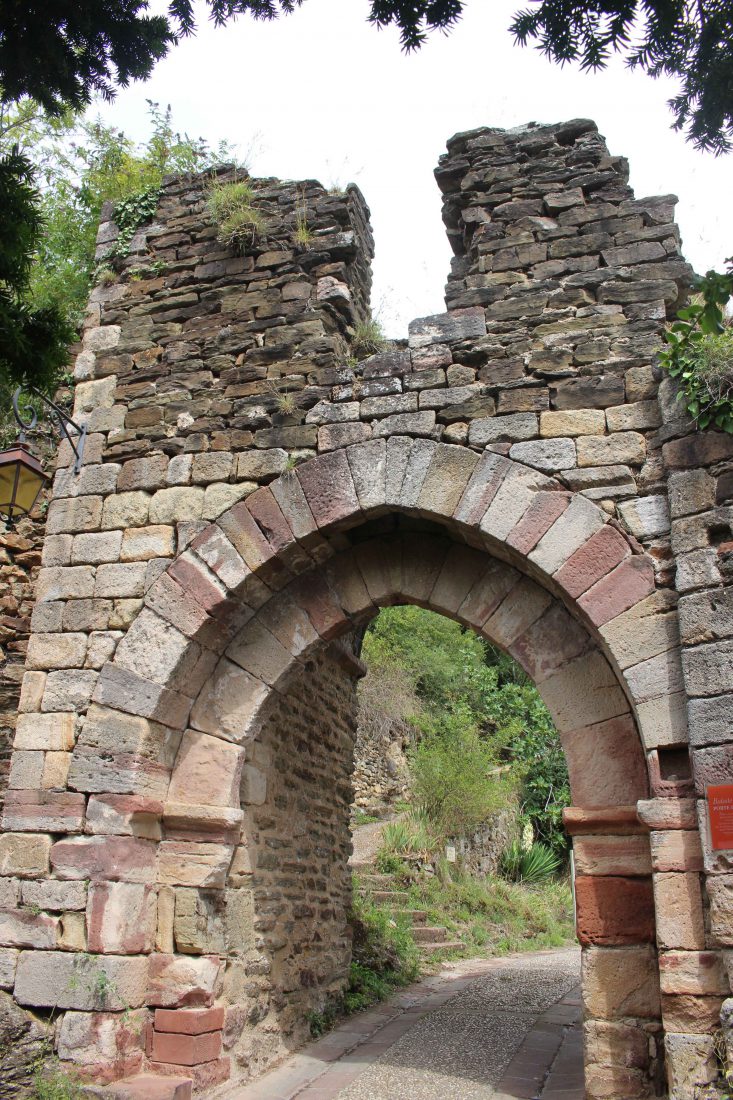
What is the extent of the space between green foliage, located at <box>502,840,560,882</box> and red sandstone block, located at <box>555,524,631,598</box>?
10.3 m

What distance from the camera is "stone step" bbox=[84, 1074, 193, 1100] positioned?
3996 millimetres

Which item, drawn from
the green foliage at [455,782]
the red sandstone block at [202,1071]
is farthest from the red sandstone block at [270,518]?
the green foliage at [455,782]

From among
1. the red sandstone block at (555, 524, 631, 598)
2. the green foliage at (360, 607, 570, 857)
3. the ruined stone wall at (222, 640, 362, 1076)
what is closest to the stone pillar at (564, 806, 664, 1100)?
the red sandstone block at (555, 524, 631, 598)

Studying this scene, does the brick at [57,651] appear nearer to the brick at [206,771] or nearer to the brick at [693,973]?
the brick at [206,771]

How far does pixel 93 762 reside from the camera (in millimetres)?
4633

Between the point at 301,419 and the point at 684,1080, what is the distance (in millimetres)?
3601

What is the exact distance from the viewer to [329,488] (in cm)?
484

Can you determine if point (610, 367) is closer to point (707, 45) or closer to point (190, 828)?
point (707, 45)

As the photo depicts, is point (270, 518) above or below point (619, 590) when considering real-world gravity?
above

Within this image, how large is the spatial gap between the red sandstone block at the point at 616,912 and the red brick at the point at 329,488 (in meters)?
2.17

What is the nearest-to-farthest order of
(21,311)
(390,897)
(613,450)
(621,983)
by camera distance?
(21,311), (621,983), (613,450), (390,897)

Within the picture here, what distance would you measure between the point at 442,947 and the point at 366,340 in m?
6.85

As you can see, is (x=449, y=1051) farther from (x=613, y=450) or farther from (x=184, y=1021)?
(x=613, y=450)

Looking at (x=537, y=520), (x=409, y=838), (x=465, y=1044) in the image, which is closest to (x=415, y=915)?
(x=409, y=838)
